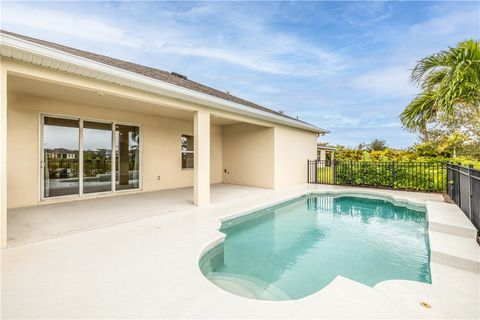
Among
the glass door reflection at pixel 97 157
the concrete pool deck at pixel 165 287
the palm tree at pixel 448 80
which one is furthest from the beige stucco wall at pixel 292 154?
the glass door reflection at pixel 97 157

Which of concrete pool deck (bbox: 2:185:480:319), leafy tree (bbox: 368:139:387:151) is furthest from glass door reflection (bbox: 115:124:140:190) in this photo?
leafy tree (bbox: 368:139:387:151)

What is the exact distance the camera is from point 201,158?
264 inches

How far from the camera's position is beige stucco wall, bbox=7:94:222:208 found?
6.07 metres

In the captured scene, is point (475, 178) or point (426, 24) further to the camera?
point (426, 24)

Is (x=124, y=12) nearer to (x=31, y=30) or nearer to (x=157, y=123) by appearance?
(x=31, y=30)

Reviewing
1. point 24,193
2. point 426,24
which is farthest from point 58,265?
point 426,24

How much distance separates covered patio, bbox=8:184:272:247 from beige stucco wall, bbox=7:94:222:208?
0.80 metres

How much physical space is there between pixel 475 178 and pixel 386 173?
6.40 meters

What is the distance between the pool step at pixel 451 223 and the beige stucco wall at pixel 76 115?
873 cm

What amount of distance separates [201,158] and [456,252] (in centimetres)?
571

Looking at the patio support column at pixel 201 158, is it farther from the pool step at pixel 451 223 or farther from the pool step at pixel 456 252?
the pool step at pixel 451 223

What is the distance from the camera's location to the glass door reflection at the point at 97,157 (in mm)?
7367

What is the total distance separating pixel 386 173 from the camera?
400 inches

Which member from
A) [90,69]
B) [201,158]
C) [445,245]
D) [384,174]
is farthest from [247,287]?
[384,174]
